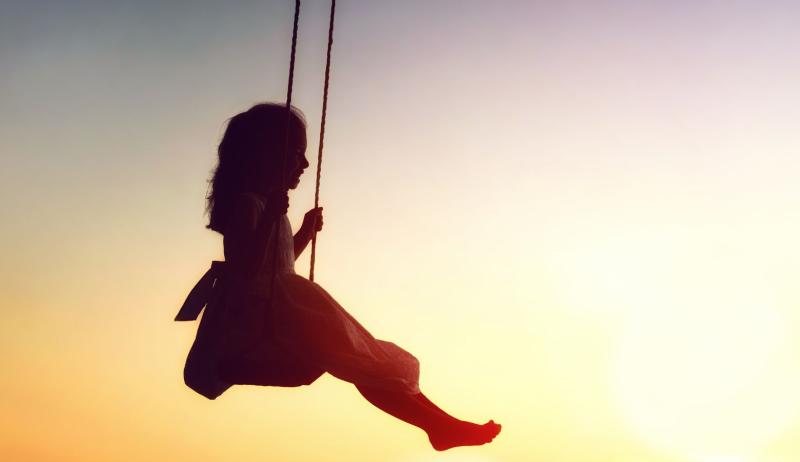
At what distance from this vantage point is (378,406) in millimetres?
5168

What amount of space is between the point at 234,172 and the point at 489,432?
1881 millimetres

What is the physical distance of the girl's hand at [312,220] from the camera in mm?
5879

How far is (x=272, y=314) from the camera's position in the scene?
5.09 meters

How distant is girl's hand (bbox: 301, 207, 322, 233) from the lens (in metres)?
5.88

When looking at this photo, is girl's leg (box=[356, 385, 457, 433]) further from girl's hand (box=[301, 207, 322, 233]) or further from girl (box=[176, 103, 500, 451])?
girl's hand (box=[301, 207, 322, 233])

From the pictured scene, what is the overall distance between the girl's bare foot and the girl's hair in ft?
4.97

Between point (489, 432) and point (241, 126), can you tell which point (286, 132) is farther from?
point (489, 432)

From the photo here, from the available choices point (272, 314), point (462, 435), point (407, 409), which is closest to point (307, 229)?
point (272, 314)

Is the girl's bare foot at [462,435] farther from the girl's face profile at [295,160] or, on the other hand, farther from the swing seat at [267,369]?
the girl's face profile at [295,160]

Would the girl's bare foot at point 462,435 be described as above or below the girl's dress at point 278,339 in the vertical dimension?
below

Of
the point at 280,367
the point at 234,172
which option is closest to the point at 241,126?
the point at 234,172

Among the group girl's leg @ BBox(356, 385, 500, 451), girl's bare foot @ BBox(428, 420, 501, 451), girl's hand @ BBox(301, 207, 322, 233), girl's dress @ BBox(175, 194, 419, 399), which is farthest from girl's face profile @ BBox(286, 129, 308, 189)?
girl's bare foot @ BBox(428, 420, 501, 451)

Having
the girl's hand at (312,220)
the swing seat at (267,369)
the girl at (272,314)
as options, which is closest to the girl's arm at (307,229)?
the girl's hand at (312,220)

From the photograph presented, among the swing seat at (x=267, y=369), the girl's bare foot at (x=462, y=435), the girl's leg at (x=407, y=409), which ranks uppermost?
the swing seat at (x=267, y=369)
